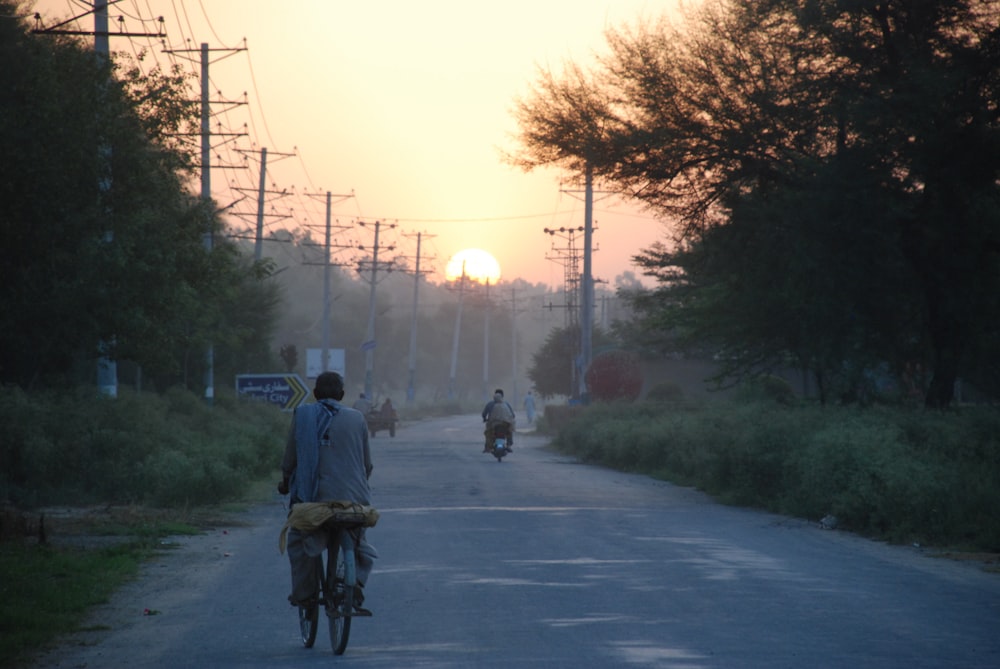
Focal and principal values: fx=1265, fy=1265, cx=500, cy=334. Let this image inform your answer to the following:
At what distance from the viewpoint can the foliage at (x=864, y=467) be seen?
1648 centimetres

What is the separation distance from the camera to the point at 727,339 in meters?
30.6

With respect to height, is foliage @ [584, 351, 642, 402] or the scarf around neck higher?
foliage @ [584, 351, 642, 402]

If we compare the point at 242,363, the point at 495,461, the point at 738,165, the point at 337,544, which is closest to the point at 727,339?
the point at 738,165

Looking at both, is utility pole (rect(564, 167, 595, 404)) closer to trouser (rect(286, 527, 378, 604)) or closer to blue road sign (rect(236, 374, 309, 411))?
blue road sign (rect(236, 374, 309, 411))

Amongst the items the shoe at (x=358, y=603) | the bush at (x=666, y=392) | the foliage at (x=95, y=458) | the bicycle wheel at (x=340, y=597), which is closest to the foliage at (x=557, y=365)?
the bush at (x=666, y=392)

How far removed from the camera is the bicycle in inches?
342

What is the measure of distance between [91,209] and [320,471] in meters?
15.2

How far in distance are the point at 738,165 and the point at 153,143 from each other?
12409 millimetres

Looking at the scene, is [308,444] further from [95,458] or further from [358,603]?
[95,458]

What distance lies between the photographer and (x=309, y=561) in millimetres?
9070

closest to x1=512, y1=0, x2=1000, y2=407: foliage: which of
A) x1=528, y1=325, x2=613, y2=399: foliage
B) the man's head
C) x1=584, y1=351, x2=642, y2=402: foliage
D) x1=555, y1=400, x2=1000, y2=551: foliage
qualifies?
x1=555, y1=400, x2=1000, y2=551: foliage

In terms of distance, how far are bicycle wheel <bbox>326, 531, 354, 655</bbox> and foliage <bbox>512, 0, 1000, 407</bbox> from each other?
17.9 m

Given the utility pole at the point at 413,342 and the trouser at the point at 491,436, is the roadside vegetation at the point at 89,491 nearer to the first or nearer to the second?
the trouser at the point at 491,436

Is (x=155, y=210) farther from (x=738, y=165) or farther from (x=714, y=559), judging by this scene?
(x=714, y=559)
